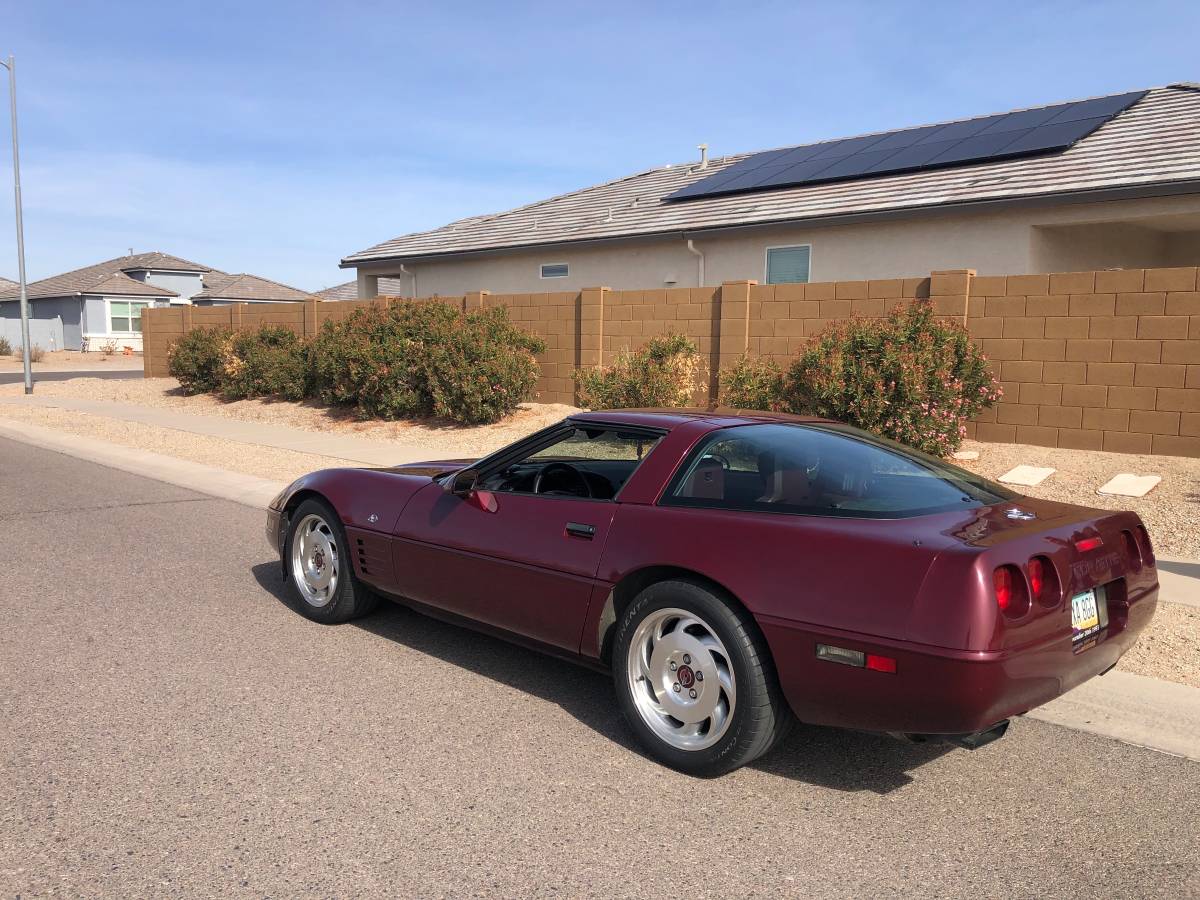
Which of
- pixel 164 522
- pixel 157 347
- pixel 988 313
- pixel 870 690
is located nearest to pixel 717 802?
pixel 870 690

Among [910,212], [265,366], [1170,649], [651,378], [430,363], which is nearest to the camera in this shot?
[1170,649]

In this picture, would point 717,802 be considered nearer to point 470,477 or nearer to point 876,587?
point 876,587

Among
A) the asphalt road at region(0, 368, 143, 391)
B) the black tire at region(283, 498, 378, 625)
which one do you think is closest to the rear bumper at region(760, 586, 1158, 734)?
the black tire at region(283, 498, 378, 625)

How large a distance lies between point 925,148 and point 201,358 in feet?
50.7

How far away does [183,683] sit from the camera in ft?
15.6

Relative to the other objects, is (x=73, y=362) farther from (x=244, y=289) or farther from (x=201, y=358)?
(x=201, y=358)

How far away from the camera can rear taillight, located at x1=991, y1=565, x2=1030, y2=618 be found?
3314 millimetres

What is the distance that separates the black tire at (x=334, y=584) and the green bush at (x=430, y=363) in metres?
9.43

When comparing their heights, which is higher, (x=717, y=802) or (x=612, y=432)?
(x=612, y=432)

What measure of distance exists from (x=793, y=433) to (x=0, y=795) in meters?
3.43

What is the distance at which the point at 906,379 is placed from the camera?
419 inches

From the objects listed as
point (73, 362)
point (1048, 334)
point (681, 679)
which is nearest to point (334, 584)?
point (681, 679)

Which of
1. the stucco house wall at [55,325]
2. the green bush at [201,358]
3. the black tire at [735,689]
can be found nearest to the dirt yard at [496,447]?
the green bush at [201,358]

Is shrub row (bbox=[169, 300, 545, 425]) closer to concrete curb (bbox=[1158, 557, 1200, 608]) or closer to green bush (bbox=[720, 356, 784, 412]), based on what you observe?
green bush (bbox=[720, 356, 784, 412])
